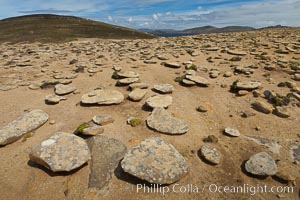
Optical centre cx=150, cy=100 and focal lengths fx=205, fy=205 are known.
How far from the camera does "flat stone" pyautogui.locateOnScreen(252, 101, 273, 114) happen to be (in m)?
7.58

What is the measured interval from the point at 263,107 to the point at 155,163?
5009mm

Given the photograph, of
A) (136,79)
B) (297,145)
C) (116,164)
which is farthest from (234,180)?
(136,79)

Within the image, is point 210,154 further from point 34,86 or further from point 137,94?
point 34,86

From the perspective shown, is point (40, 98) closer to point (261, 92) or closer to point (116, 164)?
point (116, 164)

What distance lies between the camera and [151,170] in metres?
4.95

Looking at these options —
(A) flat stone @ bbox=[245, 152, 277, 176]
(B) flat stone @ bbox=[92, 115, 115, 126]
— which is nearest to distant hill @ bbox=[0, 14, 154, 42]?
(B) flat stone @ bbox=[92, 115, 115, 126]

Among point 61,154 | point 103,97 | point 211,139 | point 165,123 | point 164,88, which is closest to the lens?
point 61,154

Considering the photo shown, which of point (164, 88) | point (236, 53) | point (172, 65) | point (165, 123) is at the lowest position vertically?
point (165, 123)

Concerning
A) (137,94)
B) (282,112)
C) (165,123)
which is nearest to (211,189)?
(165,123)

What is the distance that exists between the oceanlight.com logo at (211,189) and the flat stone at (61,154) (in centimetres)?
170

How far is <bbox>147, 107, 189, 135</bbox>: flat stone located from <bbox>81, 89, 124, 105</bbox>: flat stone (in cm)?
175

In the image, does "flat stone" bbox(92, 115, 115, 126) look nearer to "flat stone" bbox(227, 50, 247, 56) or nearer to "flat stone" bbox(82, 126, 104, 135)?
"flat stone" bbox(82, 126, 104, 135)

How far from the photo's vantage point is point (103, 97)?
834cm

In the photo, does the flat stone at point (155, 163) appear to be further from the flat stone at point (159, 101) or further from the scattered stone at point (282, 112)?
the scattered stone at point (282, 112)
